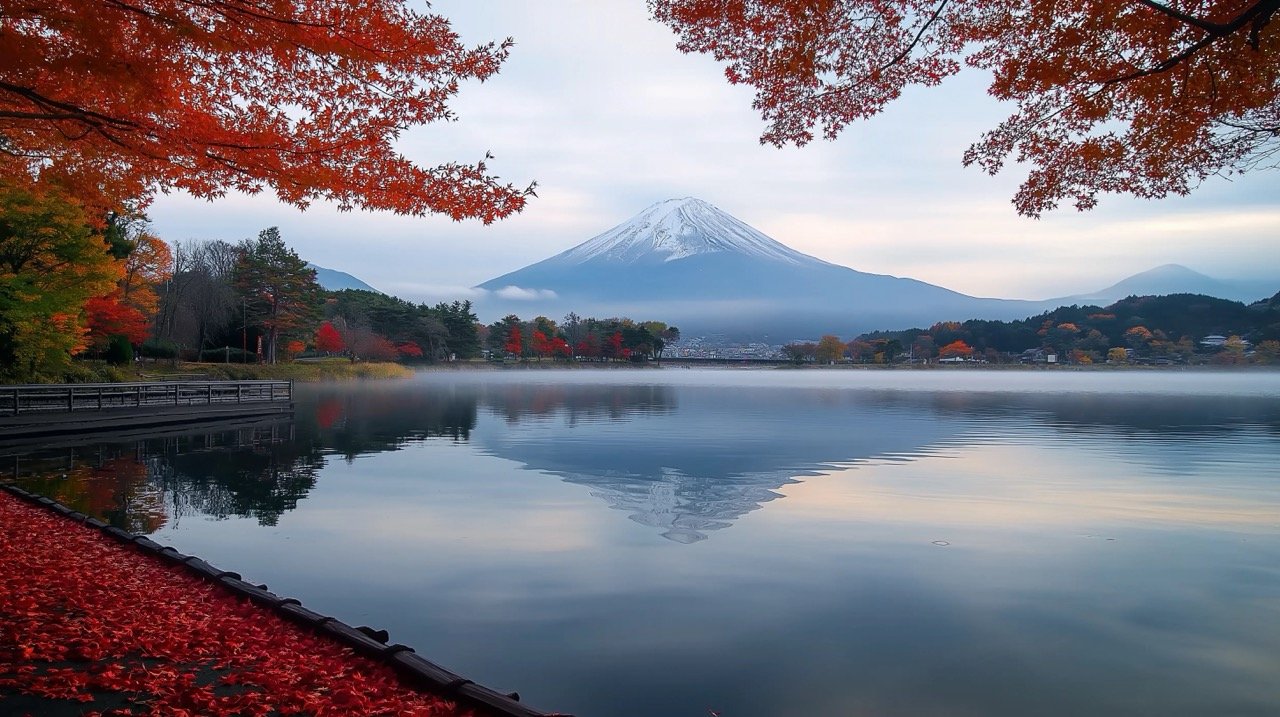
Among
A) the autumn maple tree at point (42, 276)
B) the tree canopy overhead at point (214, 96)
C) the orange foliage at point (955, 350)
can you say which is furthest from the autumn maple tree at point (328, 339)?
the orange foliage at point (955, 350)

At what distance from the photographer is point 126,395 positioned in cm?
2086

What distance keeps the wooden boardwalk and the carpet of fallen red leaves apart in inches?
592

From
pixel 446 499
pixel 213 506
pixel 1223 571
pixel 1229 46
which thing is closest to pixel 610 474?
pixel 446 499

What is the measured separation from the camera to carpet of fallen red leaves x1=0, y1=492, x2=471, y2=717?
3.50 metres

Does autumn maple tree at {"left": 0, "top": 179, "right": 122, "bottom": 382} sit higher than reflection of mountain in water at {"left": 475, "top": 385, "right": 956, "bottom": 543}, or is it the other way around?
autumn maple tree at {"left": 0, "top": 179, "right": 122, "bottom": 382}

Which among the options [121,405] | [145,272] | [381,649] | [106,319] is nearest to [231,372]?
[145,272]

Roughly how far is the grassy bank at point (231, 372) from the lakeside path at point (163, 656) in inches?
921

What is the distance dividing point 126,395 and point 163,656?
2063 centimetres

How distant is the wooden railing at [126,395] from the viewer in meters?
17.9

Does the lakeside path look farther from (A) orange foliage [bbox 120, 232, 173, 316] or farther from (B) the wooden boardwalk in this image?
(A) orange foliage [bbox 120, 232, 173, 316]

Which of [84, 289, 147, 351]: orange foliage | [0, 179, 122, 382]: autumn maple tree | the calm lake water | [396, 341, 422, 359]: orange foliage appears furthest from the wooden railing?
[396, 341, 422, 359]: orange foliage

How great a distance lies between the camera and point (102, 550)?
6.21 metres

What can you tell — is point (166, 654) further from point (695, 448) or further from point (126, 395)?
point (126, 395)

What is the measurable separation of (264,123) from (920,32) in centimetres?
611
